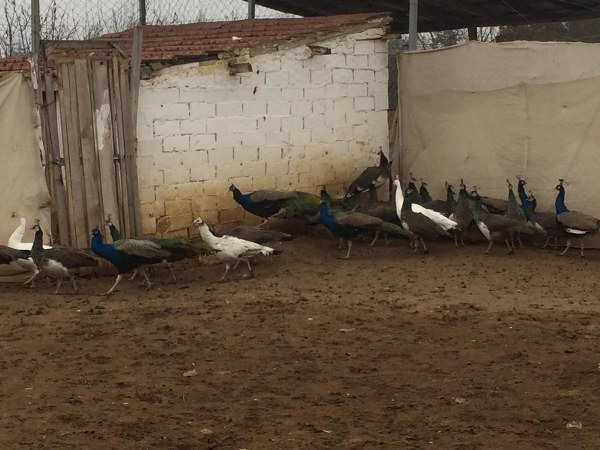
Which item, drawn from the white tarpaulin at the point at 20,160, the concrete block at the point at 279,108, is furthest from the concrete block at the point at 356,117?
the white tarpaulin at the point at 20,160

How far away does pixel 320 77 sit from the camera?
13.3 metres

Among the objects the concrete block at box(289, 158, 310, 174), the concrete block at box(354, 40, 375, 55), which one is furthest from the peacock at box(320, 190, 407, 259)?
the concrete block at box(354, 40, 375, 55)

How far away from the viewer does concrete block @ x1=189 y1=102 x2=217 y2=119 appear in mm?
12188

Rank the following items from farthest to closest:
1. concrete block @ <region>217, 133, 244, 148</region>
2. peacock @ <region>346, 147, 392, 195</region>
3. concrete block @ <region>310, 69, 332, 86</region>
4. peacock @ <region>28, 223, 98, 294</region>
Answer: peacock @ <region>346, 147, 392, 195</region>, concrete block @ <region>310, 69, 332, 86</region>, concrete block @ <region>217, 133, 244, 148</region>, peacock @ <region>28, 223, 98, 294</region>

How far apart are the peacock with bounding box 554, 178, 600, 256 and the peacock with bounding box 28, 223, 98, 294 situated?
534cm

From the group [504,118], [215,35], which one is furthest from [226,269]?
[215,35]

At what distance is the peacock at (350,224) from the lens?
1186 centimetres

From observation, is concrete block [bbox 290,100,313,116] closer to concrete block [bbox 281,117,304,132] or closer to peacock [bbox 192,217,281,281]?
concrete block [bbox 281,117,304,132]

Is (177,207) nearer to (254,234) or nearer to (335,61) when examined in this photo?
(254,234)

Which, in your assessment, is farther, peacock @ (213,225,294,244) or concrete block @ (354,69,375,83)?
concrete block @ (354,69,375,83)

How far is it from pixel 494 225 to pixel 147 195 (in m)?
4.07

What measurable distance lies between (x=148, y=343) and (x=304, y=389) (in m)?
1.81

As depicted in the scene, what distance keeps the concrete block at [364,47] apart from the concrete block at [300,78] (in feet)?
2.72

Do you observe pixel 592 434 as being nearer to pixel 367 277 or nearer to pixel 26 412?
pixel 26 412
